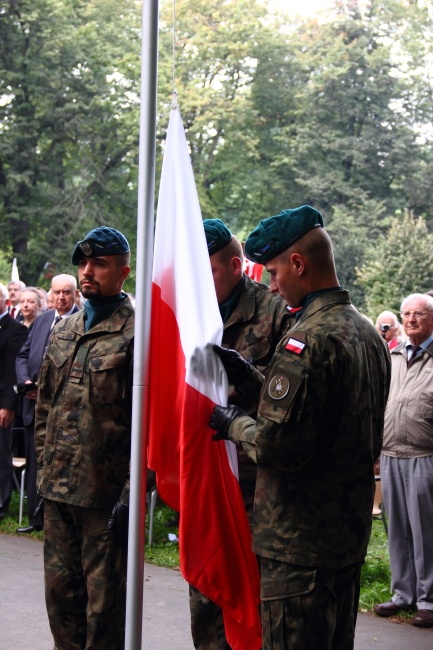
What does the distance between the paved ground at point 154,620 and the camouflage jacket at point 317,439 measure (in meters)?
2.73

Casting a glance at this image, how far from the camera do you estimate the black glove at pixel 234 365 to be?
3.36 metres

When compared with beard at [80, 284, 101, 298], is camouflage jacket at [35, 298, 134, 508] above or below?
below

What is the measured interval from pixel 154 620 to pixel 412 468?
6.62 feet

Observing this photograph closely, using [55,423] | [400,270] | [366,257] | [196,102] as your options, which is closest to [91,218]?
[196,102]

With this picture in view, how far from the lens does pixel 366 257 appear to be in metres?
33.4

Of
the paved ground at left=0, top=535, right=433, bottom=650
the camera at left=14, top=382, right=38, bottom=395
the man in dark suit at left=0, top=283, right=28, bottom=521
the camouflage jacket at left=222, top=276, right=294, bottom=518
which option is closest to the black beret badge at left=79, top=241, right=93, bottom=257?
the camouflage jacket at left=222, top=276, right=294, bottom=518

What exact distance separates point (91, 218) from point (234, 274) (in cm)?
3189

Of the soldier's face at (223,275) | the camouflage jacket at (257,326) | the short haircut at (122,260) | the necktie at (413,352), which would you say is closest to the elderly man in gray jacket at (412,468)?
the necktie at (413,352)

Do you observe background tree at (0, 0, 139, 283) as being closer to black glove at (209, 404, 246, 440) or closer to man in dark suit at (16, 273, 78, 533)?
man in dark suit at (16, 273, 78, 533)

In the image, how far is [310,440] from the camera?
9.70 feet

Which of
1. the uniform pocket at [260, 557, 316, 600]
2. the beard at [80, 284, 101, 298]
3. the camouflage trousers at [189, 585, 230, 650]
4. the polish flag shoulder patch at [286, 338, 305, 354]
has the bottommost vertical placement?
the camouflage trousers at [189, 585, 230, 650]

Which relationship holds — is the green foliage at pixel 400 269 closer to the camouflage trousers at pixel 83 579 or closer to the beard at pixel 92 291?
the beard at pixel 92 291

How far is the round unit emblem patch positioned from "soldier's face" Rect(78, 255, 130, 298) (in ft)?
4.91

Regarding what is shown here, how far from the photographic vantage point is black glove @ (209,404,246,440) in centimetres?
321
